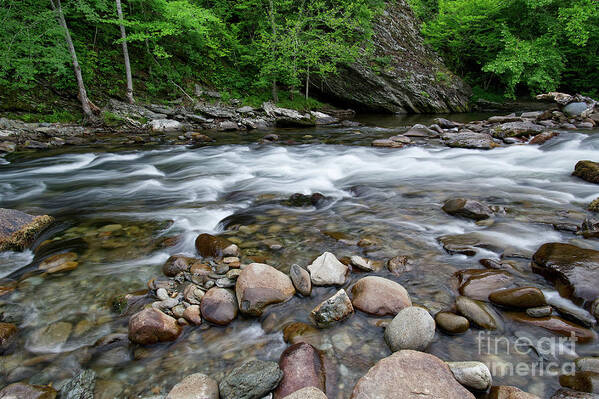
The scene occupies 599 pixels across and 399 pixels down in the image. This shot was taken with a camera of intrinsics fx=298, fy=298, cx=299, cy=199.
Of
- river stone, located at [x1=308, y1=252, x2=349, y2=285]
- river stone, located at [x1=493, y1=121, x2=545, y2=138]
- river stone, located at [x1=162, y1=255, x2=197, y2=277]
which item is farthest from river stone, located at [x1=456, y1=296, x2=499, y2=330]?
river stone, located at [x1=493, y1=121, x2=545, y2=138]

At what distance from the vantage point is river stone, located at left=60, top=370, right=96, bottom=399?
1810 mm

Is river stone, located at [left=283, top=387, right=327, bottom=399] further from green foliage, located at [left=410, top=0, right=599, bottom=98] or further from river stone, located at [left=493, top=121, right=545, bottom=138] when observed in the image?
green foliage, located at [left=410, top=0, right=599, bottom=98]

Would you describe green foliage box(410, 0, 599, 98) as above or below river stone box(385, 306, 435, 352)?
above

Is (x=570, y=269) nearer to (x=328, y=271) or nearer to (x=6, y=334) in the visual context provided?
(x=328, y=271)

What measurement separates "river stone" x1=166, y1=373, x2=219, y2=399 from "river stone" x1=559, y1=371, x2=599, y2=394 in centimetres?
204

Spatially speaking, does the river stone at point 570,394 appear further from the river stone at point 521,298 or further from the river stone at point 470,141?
the river stone at point 470,141

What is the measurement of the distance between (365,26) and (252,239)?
1878cm

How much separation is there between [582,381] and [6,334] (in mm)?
3783

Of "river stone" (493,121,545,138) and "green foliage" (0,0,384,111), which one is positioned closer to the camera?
"river stone" (493,121,545,138)

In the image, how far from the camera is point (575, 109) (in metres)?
12.6

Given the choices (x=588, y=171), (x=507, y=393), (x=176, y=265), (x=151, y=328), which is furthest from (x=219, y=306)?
(x=588, y=171)

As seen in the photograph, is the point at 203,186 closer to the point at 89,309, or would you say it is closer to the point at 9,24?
the point at 89,309

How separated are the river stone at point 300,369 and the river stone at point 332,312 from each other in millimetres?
271

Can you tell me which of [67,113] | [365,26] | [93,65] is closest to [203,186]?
[67,113]
